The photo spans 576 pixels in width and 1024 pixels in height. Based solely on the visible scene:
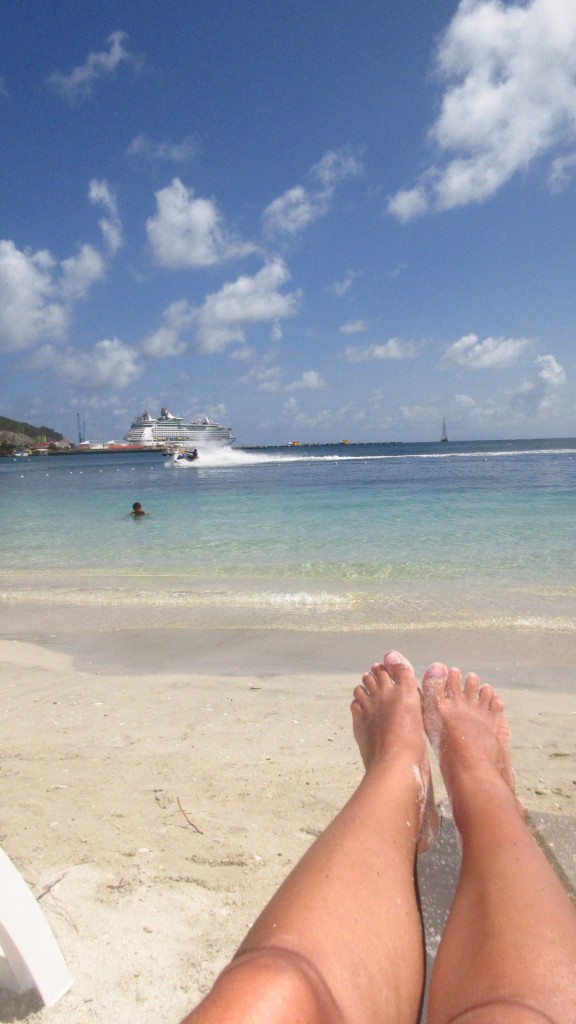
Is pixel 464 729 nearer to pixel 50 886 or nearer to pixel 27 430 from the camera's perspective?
pixel 50 886

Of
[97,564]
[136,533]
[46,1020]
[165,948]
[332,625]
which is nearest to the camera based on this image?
[46,1020]

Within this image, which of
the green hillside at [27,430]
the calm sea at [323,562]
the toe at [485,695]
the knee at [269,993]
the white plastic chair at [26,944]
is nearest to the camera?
the knee at [269,993]

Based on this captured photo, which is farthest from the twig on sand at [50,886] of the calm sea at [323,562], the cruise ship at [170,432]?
the cruise ship at [170,432]

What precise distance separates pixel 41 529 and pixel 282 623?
8.22m

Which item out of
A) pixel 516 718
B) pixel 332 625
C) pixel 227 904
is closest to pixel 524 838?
pixel 227 904

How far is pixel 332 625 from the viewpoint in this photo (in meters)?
4.45

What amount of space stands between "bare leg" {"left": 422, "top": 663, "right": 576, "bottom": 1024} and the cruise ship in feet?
276

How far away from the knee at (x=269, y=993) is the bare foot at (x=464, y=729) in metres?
0.90

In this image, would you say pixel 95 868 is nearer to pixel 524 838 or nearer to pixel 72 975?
pixel 72 975

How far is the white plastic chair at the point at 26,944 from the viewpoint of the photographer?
42.8 inches

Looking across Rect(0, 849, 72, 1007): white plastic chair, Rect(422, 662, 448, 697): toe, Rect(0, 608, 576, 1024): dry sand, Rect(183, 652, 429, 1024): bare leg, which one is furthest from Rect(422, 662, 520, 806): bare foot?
Rect(0, 849, 72, 1007): white plastic chair

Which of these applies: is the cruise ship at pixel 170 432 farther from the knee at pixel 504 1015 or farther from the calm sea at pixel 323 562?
the knee at pixel 504 1015

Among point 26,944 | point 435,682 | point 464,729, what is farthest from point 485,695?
point 26,944

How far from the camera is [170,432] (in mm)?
86062
